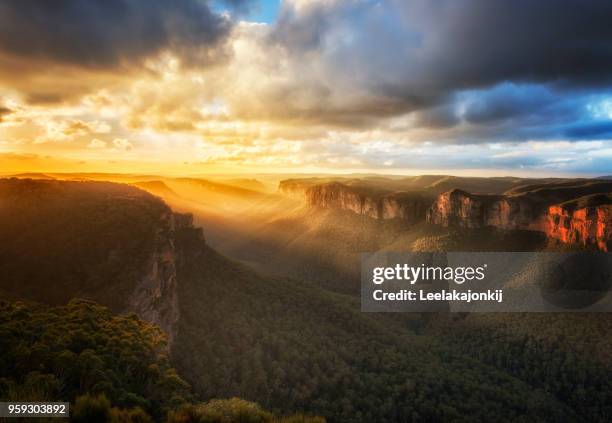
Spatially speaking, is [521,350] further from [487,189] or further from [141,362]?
[487,189]

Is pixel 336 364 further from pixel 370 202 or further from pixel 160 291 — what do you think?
pixel 370 202

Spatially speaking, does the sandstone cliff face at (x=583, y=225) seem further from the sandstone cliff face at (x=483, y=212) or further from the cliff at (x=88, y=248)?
the cliff at (x=88, y=248)

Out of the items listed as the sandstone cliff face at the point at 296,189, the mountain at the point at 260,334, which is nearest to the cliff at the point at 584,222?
the mountain at the point at 260,334

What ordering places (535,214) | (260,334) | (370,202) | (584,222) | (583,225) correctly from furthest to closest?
(370,202)
(535,214)
(583,225)
(584,222)
(260,334)

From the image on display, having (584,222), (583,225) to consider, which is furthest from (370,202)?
(584,222)

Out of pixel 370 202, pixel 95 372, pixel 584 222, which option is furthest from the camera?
pixel 370 202

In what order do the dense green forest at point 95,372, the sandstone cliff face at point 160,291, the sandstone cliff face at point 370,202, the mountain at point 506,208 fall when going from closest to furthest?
the dense green forest at point 95,372 < the sandstone cliff face at point 160,291 < the mountain at point 506,208 < the sandstone cliff face at point 370,202
